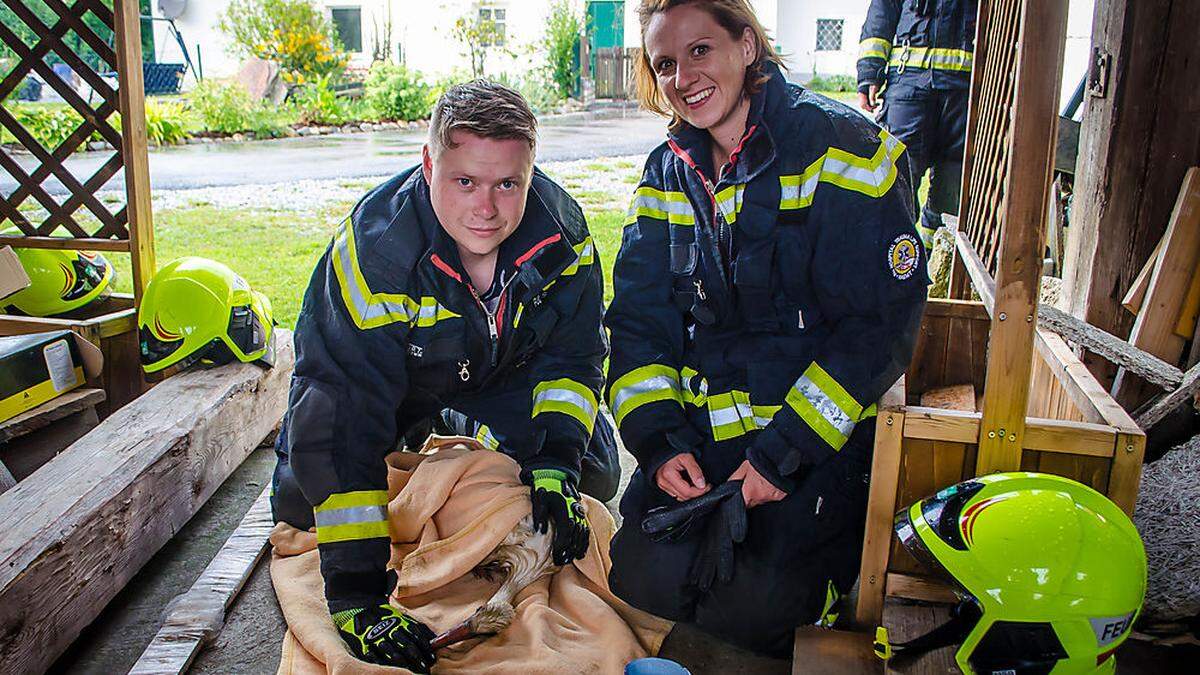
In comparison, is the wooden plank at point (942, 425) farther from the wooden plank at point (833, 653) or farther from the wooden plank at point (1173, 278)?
the wooden plank at point (1173, 278)

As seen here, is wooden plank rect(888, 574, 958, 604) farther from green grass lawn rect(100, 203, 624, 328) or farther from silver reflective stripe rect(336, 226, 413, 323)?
green grass lawn rect(100, 203, 624, 328)

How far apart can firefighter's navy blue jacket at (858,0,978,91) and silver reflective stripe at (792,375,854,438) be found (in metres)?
2.86

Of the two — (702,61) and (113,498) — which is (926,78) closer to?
(702,61)

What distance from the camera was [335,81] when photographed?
1609 centimetres

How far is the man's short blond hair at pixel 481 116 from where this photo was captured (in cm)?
247

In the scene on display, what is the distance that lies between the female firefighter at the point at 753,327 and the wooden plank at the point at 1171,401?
45.7 inches

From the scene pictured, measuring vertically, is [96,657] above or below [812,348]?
below

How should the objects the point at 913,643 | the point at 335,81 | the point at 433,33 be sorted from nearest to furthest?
the point at 913,643, the point at 335,81, the point at 433,33

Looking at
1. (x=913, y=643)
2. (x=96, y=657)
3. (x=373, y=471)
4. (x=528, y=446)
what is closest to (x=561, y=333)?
(x=528, y=446)

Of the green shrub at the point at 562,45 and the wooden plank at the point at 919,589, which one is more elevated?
the green shrub at the point at 562,45

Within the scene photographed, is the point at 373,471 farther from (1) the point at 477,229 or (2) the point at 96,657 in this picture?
(2) the point at 96,657

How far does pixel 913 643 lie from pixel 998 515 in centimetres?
33

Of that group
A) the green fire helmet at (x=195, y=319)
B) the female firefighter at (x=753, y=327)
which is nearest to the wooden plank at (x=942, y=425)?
the female firefighter at (x=753, y=327)

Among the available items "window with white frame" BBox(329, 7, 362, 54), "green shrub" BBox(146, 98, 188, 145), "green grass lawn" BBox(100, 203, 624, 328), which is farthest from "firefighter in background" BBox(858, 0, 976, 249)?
"window with white frame" BBox(329, 7, 362, 54)
